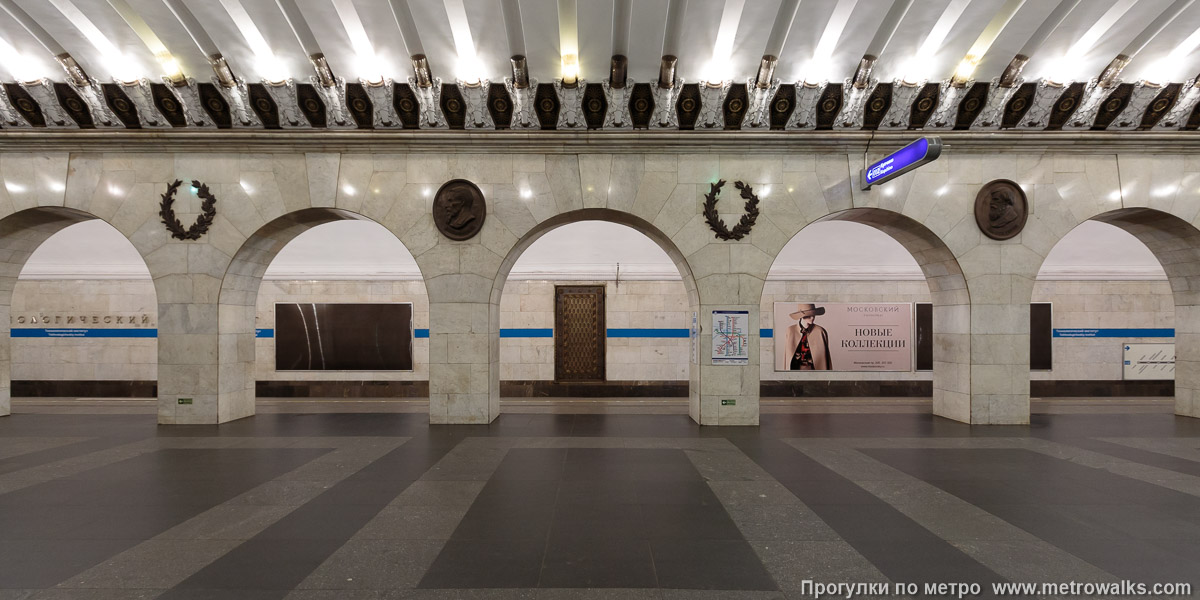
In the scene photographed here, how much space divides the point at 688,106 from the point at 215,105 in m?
7.59

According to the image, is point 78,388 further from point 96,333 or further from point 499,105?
point 499,105

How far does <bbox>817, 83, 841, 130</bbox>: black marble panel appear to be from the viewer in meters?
7.93

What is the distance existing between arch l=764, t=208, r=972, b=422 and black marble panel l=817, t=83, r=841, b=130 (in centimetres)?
149

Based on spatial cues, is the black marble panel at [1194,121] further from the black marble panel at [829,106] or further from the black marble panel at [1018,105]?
the black marble panel at [829,106]

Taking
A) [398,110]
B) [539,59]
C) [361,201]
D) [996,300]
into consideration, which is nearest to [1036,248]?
[996,300]

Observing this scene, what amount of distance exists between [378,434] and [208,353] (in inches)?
140

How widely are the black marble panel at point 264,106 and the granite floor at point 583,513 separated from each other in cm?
501

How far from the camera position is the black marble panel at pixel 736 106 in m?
7.93

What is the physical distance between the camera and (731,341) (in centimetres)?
841

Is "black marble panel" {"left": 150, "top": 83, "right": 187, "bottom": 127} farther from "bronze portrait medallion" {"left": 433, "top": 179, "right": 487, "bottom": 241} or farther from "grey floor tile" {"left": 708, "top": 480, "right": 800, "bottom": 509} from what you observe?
"grey floor tile" {"left": 708, "top": 480, "right": 800, "bottom": 509}

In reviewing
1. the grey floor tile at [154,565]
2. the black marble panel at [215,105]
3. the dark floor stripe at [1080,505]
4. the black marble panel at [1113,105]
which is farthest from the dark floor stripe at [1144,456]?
the black marble panel at [215,105]

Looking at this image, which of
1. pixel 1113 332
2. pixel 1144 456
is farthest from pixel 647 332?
pixel 1113 332

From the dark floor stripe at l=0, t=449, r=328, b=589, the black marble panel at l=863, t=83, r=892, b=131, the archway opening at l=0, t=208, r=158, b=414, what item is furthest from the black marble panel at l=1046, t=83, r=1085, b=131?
the archway opening at l=0, t=208, r=158, b=414

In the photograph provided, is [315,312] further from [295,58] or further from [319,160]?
[295,58]
